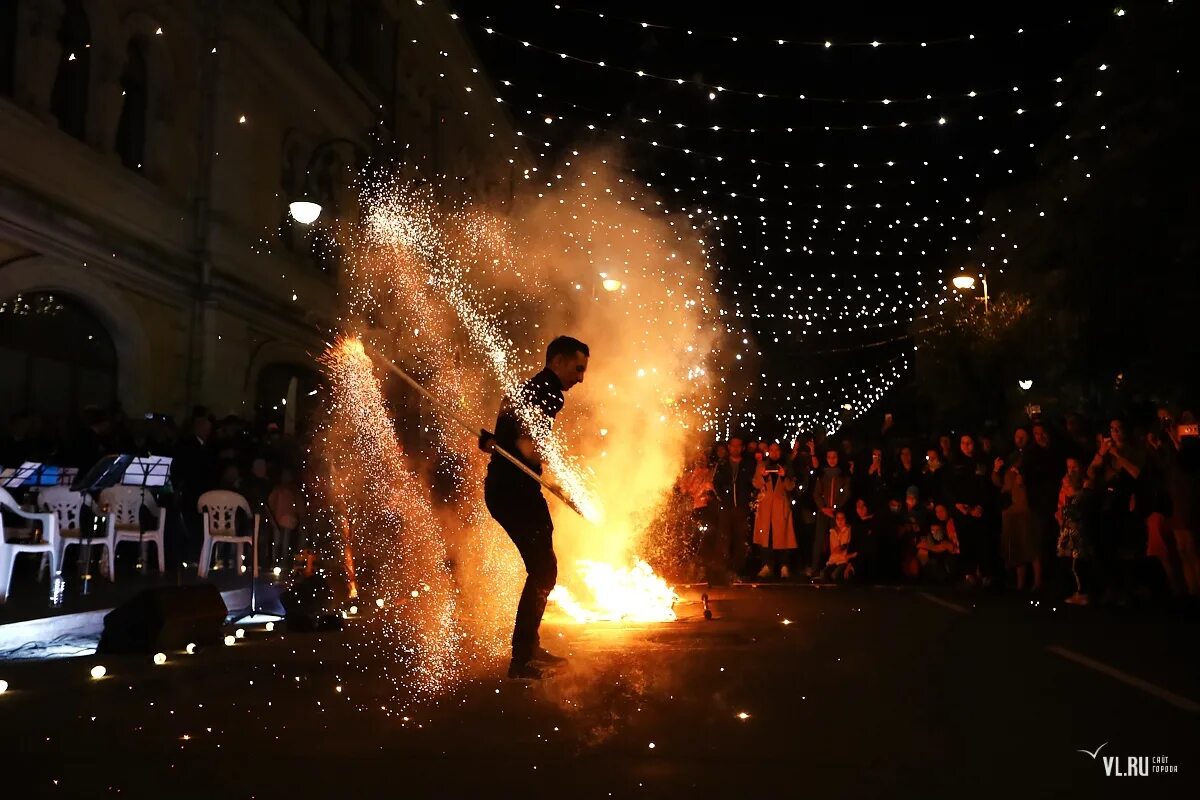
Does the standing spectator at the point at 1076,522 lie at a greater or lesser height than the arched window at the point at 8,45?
lesser

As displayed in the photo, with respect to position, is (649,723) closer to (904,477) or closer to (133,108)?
(904,477)

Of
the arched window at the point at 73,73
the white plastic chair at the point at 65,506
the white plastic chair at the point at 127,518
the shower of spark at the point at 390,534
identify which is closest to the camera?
the shower of spark at the point at 390,534

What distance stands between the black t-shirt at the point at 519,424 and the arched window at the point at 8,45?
33.3 ft

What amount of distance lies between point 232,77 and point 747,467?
10974 mm

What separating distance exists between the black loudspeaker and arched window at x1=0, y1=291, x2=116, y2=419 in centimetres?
725

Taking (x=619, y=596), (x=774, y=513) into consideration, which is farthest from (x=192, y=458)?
(x=774, y=513)

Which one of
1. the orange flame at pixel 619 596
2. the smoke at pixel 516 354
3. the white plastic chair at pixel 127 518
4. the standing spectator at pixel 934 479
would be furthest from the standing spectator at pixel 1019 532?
the white plastic chair at pixel 127 518

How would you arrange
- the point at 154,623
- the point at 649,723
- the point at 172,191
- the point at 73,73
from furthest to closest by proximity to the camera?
the point at 172,191, the point at 73,73, the point at 154,623, the point at 649,723

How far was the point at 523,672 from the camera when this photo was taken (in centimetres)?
607

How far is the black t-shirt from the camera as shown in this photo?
6.21 metres

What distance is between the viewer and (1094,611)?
9.83m

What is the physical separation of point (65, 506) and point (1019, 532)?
9.80m

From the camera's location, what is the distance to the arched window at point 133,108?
1611 centimetres

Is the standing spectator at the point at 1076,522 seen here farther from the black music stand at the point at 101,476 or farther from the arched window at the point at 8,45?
the arched window at the point at 8,45
